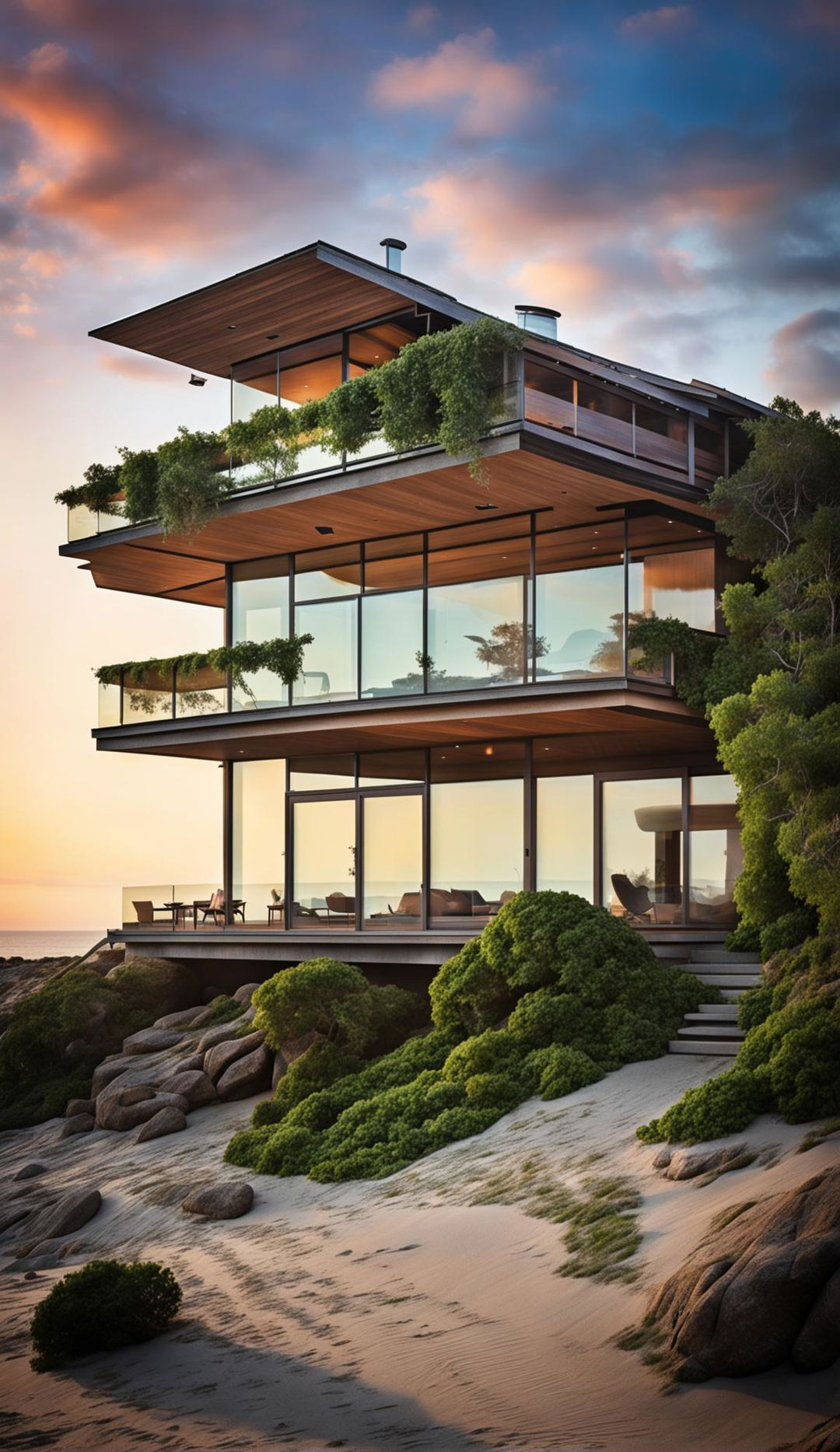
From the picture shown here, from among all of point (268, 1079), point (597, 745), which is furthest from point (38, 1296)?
point (597, 745)

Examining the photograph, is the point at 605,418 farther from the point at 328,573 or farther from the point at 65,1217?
the point at 65,1217

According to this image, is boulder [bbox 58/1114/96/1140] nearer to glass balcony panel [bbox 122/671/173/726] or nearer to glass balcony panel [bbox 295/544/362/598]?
glass balcony panel [bbox 122/671/173/726]

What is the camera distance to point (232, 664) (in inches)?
967

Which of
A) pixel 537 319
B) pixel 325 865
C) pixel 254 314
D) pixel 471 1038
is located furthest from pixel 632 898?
pixel 254 314

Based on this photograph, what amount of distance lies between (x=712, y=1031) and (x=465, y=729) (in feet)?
24.0

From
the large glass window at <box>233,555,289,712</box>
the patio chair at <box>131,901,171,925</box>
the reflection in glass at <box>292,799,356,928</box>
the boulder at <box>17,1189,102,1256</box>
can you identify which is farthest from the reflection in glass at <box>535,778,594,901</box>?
the boulder at <box>17,1189,102,1256</box>

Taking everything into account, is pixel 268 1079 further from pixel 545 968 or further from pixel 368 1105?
pixel 545 968

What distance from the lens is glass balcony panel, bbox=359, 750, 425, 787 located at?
2448 centimetres

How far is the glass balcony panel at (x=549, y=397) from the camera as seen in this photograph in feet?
65.9

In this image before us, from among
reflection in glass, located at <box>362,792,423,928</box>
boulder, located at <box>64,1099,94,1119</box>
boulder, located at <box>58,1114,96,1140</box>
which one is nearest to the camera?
boulder, located at <box>58,1114,96,1140</box>

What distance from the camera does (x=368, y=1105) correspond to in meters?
17.6

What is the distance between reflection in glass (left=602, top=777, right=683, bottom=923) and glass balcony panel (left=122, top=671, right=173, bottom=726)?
8.23m

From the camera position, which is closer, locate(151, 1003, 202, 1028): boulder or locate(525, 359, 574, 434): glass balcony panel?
locate(525, 359, 574, 434): glass balcony panel

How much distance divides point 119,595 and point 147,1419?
74.7ft
